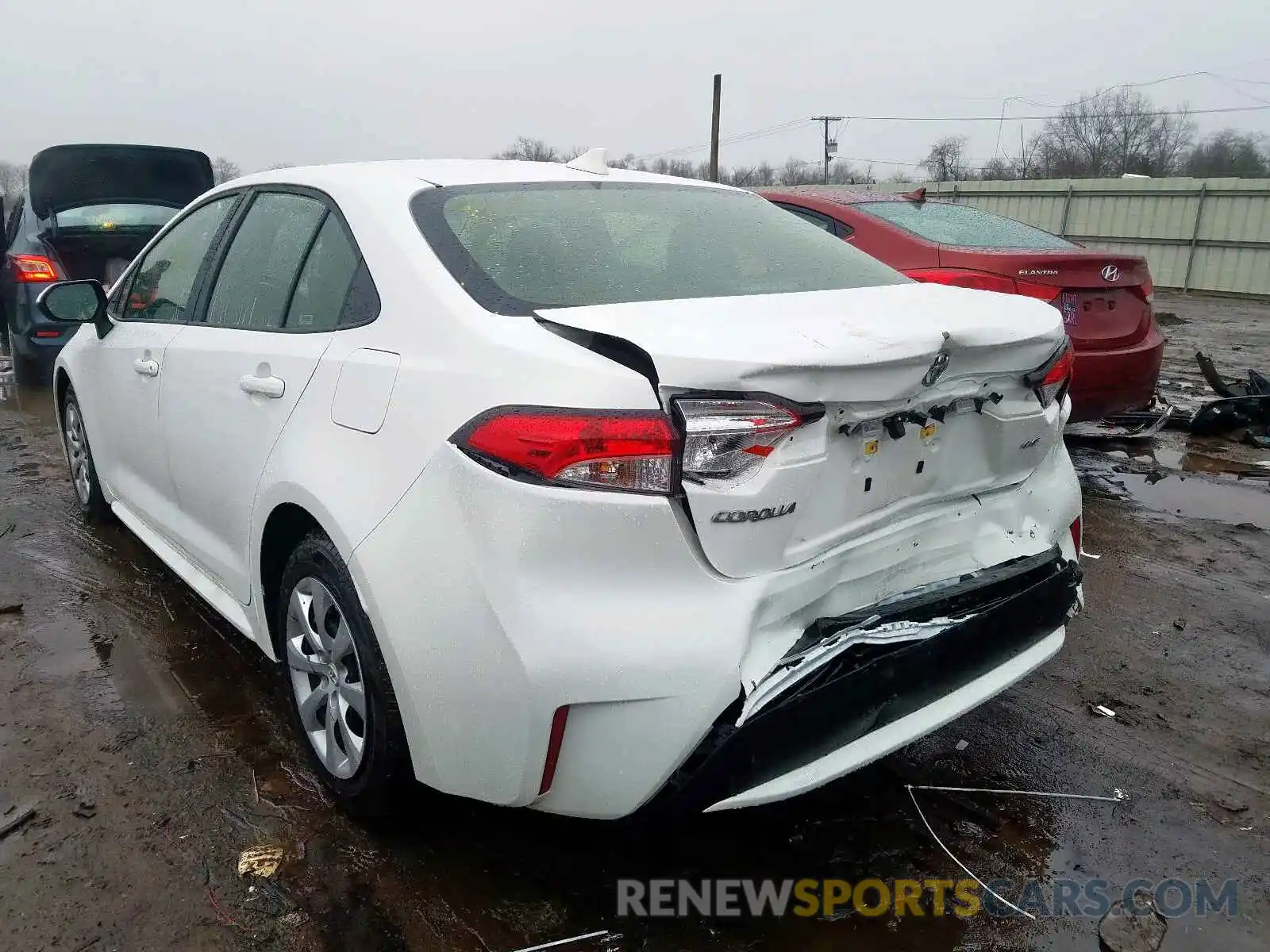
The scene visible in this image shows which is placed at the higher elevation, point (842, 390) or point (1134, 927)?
point (842, 390)

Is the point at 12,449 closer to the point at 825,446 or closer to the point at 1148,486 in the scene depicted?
the point at 825,446

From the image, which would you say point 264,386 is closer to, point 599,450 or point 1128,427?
point 599,450

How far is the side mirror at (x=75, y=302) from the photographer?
3.65 metres

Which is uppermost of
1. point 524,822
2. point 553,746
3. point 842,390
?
point 842,390

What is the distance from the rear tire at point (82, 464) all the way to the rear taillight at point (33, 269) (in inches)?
137

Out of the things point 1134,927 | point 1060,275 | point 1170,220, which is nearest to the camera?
point 1134,927

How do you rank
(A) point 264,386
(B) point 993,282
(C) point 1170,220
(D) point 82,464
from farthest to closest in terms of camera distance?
(C) point 1170,220, (B) point 993,282, (D) point 82,464, (A) point 264,386

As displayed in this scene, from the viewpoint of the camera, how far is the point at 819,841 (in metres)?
2.30

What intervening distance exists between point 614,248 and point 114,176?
7802mm

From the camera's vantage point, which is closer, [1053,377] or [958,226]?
[1053,377]

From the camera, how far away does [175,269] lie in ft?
11.0

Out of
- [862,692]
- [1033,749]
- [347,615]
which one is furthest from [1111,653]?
[347,615]

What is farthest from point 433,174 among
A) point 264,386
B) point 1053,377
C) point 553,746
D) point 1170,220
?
point 1170,220

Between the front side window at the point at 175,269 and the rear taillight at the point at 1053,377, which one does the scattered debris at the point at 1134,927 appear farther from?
A: the front side window at the point at 175,269
